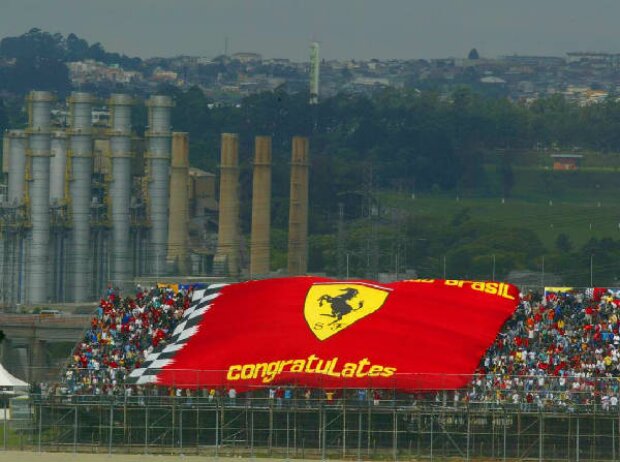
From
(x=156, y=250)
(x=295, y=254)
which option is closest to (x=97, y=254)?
(x=156, y=250)

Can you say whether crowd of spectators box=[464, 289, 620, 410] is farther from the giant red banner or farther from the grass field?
the grass field

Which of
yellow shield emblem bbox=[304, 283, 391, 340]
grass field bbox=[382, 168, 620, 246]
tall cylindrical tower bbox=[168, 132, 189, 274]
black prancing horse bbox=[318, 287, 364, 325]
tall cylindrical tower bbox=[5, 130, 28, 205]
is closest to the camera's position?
yellow shield emblem bbox=[304, 283, 391, 340]

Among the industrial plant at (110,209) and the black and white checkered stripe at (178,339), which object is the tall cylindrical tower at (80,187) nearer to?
the industrial plant at (110,209)

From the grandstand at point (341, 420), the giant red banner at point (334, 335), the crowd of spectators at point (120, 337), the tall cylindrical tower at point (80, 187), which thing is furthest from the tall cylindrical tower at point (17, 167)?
the grandstand at point (341, 420)

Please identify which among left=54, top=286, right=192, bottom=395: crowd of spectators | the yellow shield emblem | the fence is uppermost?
the yellow shield emblem

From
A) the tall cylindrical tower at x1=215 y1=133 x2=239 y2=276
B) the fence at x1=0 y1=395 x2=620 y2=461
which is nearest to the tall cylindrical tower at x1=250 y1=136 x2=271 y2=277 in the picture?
the tall cylindrical tower at x1=215 y1=133 x2=239 y2=276
